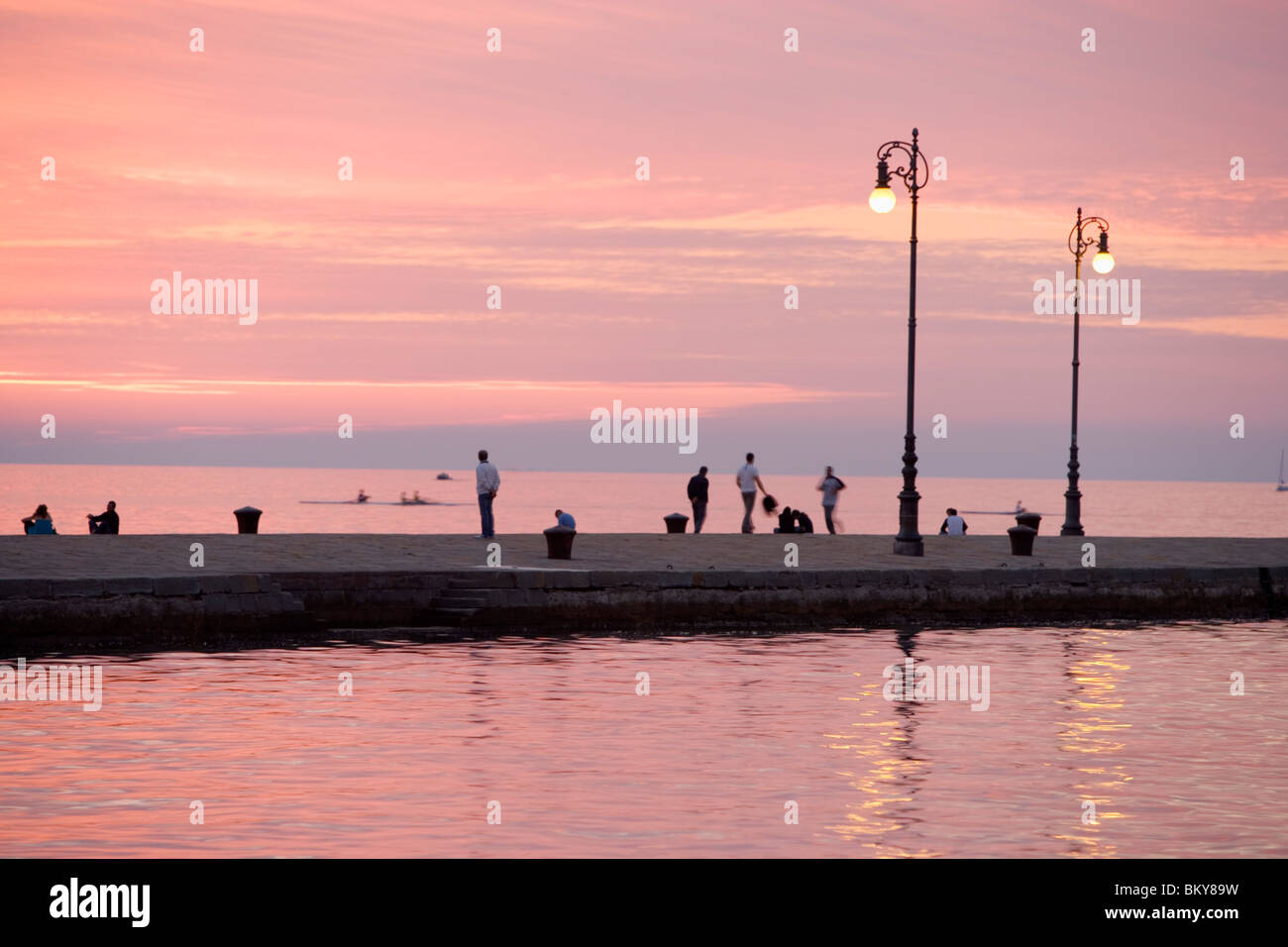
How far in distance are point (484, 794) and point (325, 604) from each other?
13.3 metres

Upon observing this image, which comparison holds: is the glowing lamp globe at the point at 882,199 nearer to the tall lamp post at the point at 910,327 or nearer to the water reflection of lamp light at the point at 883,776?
the tall lamp post at the point at 910,327

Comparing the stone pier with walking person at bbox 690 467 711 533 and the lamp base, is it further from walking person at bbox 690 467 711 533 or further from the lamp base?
walking person at bbox 690 467 711 533

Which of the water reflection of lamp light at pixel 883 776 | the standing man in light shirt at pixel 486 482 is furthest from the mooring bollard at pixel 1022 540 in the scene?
the water reflection of lamp light at pixel 883 776

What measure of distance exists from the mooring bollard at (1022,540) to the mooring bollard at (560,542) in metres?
9.76

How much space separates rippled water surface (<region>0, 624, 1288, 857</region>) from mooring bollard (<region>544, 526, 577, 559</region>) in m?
7.66

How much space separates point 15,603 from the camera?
21.4 metres

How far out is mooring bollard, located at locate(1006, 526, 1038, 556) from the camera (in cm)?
3275

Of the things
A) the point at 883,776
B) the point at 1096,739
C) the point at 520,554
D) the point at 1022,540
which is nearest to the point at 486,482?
the point at 520,554

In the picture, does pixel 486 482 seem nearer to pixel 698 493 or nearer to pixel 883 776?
pixel 698 493

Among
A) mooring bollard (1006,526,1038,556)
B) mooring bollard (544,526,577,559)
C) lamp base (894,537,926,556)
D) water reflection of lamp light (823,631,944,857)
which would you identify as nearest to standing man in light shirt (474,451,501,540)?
mooring bollard (544,526,577,559)
